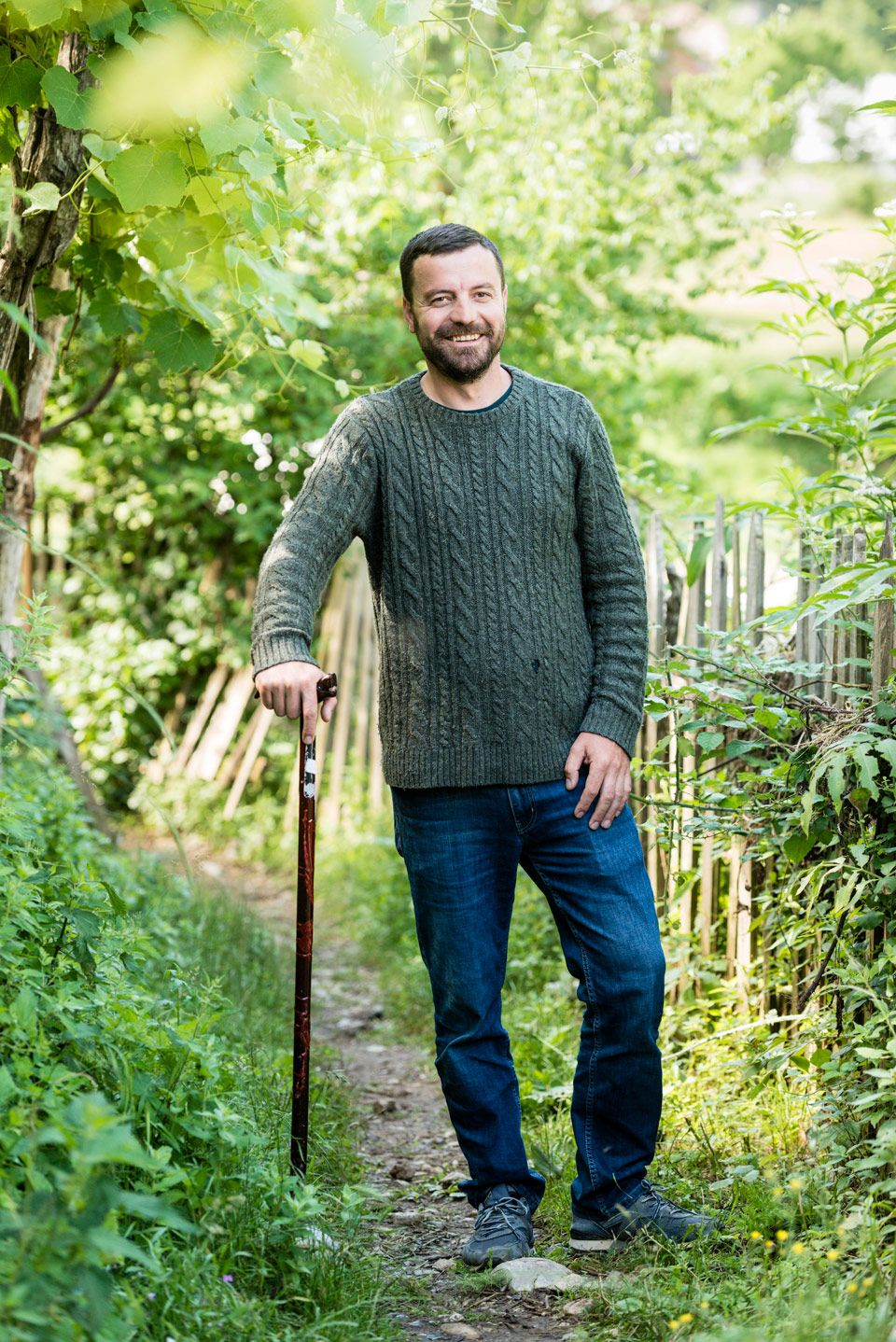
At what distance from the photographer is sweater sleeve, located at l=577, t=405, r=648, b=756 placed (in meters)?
2.51

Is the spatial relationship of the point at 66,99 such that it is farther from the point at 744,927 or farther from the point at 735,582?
the point at 744,927

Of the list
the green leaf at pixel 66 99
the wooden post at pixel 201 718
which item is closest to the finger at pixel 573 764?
the green leaf at pixel 66 99

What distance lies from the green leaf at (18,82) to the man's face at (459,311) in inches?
36.1

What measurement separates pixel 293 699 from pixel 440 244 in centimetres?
100

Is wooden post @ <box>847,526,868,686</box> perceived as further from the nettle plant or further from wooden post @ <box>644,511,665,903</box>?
wooden post @ <box>644,511,665,903</box>

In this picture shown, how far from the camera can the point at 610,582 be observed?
8.34 feet

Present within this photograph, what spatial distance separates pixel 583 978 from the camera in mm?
2453

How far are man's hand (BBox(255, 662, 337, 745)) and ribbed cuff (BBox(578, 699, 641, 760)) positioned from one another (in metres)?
0.57

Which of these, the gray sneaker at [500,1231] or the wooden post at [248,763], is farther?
the wooden post at [248,763]

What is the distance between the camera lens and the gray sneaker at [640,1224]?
2.32 metres

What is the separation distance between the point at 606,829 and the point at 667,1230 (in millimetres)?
795

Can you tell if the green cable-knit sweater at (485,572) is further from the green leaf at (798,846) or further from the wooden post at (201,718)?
the wooden post at (201,718)

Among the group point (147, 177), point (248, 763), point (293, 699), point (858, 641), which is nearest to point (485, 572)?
point (293, 699)

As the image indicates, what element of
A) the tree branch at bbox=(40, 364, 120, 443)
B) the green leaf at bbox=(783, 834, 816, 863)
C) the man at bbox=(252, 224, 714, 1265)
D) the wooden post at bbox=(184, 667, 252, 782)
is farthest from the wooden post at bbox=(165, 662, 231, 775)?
the green leaf at bbox=(783, 834, 816, 863)
